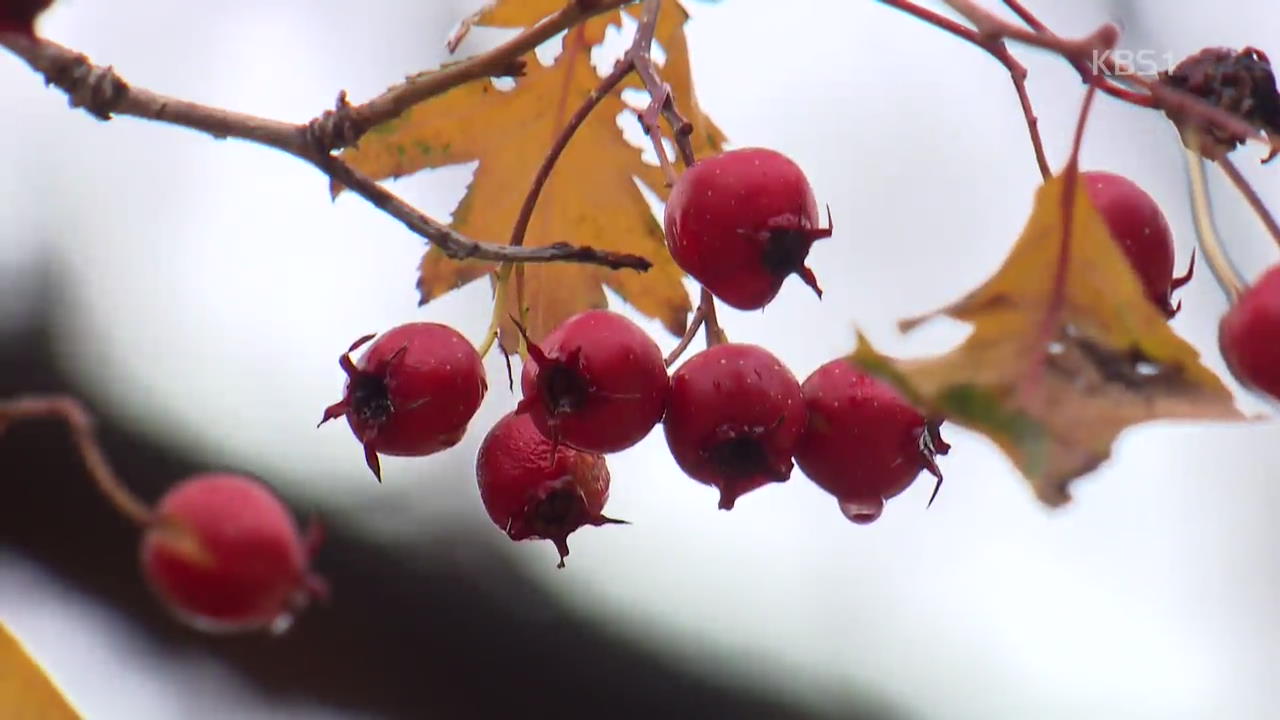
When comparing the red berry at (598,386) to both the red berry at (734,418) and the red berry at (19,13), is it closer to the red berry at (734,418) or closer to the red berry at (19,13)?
the red berry at (734,418)

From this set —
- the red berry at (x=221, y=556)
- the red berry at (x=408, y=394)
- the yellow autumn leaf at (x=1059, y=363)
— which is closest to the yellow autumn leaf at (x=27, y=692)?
the red berry at (x=221, y=556)

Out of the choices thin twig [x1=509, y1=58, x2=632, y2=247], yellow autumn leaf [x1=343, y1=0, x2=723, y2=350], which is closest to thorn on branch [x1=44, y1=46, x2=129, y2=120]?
thin twig [x1=509, y1=58, x2=632, y2=247]

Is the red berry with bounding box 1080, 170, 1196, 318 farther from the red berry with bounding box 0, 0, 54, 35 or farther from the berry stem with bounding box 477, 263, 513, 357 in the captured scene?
the red berry with bounding box 0, 0, 54, 35

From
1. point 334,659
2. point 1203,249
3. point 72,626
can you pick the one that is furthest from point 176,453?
point 1203,249

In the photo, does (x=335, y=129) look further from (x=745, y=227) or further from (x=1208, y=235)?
(x=1208, y=235)

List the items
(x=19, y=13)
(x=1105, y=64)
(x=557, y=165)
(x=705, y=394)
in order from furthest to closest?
(x=557, y=165), (x=705, y=394), (x=1105, y=64), (x=19, y=13)

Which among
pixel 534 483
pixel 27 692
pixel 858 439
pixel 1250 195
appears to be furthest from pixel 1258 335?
pixel 27 692
